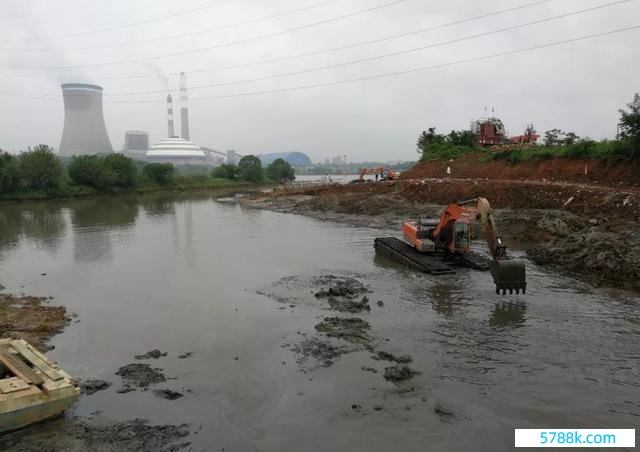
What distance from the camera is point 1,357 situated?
7797mm

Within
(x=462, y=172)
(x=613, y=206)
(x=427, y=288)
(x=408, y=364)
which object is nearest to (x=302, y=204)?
(x=462, y=172)

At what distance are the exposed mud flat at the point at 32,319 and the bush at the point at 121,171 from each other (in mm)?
50989

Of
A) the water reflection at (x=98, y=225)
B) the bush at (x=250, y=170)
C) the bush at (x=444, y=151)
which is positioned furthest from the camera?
the bush at (x=250, y=170)

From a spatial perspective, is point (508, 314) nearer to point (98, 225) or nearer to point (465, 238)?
point (465, 238)

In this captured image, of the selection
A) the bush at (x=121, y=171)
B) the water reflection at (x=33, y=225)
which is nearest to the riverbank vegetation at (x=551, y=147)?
the water reflection at (x=33, y=225)

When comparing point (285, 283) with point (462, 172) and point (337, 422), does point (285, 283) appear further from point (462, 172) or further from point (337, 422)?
point (462, 172)

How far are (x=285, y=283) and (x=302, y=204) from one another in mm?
27023

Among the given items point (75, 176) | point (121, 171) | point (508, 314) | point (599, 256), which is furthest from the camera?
point (121, 171)

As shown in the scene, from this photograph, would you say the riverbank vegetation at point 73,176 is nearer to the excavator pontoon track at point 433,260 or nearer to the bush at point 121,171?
the bush at point 121,171

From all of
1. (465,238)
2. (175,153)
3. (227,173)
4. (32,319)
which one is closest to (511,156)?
(465,238)

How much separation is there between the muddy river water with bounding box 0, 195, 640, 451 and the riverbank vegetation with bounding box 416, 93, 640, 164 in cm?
1448

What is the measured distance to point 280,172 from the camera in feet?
342

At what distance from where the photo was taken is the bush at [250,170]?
9188 cm

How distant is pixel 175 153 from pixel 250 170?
95.4 m
